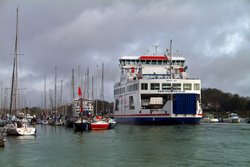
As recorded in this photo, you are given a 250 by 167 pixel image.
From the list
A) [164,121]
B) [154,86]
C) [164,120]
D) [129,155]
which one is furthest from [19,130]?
[154,86]

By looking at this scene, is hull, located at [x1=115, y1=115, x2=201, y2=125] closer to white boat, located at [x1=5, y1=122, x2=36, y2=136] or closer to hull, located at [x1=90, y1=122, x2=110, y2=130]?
hull, located at [x1=90, y1=122, x2=110, y2=130]

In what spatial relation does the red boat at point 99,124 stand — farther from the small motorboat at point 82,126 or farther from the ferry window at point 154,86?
the ferry window at point 154,86

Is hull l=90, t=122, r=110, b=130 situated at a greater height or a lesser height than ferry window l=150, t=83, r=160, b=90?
lesser

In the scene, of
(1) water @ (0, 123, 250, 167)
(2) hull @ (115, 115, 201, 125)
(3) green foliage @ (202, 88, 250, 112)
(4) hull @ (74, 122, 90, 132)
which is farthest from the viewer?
(3) green foliage @ (202, 88, 250, 112)

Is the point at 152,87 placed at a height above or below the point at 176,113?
above

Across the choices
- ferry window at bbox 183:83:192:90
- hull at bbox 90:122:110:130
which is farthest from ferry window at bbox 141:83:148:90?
hull at bbox 90:122:110:130

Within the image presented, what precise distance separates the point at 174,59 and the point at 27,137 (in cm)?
5112

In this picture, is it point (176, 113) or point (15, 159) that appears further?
point (176, 113)

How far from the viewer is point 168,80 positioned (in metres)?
80.1

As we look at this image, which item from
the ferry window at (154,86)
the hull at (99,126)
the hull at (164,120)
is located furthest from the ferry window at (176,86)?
the hull at (99,126)

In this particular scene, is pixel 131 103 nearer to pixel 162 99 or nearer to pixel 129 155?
pixel 162 99

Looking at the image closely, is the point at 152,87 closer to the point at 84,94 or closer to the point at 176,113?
the point at 176,113

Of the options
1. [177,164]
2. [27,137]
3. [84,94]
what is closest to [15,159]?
[177,164]

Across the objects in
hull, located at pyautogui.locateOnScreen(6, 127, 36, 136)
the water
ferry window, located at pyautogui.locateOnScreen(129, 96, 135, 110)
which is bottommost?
the water
